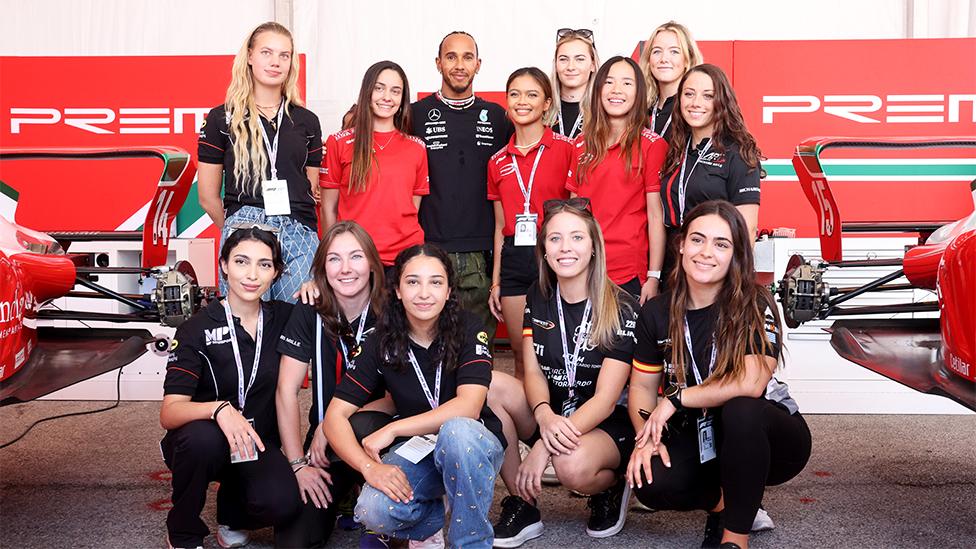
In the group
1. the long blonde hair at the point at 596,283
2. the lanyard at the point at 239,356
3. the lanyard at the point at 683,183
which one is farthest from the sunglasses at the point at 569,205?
the lanyard at the point at 239,356

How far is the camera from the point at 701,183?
121 inches

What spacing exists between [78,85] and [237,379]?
3.94 m

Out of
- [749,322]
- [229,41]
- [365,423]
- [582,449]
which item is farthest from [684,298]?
[229,41]

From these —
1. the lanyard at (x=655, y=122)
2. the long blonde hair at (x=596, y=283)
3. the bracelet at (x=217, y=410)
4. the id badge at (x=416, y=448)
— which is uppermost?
the lanyard at (x=655, y=122)

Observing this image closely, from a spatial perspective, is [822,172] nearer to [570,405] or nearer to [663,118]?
[663,118]

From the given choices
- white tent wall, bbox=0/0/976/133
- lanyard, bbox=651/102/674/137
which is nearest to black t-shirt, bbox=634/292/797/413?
lanyard, bbox=651/102/674/137

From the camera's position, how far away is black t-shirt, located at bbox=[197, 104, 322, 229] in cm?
321

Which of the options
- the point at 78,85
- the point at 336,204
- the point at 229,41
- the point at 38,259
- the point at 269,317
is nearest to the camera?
the point at 269,317

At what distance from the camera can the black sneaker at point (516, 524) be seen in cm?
265

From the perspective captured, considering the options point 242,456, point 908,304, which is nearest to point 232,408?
point 242,456

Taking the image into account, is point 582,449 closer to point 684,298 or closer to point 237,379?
point 684,298

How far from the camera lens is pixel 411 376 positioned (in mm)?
2631

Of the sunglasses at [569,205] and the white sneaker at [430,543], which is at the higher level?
the sunglasses at [569,205]

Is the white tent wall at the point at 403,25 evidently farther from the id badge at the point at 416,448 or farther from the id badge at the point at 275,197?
the id badge at the point at 416,448
